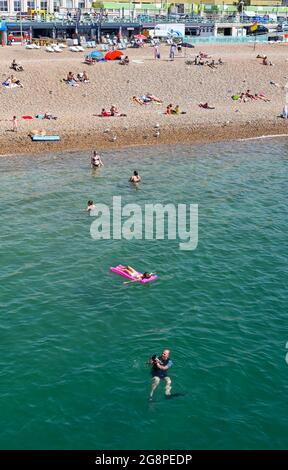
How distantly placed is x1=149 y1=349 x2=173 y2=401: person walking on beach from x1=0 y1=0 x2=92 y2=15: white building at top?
307 ft

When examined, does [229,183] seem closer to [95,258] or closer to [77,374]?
[95,258]

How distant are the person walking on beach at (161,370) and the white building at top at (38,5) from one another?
307 ft

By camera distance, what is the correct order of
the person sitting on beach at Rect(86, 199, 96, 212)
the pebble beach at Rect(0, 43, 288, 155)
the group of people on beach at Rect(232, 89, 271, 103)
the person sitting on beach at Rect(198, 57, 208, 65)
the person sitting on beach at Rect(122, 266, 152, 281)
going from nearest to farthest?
the person sitting on beach at Rect(122, 266, 152, 281), the person sitting on beach at Rect(86, 199, 96, 212), the pebble beach at Rect(0, 43, 288, 155), the group of people on beach at Rect(232, 89, 271, 103), the person sitting on beach at Rect(198, 57, 208, 65)

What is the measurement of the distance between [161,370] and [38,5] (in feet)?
318

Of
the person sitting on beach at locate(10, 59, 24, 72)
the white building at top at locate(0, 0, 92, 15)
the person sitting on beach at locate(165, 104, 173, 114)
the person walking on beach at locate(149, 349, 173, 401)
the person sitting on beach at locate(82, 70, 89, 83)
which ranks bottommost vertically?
the person walking on beach at locate(149, 349, 173, 401)

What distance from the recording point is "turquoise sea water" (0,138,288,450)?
20.8m

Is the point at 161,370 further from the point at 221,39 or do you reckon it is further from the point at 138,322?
the point at 221,39

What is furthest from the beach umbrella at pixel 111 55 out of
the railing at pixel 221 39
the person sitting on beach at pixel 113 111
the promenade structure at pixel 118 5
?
the promenade structure at pixel 118 5

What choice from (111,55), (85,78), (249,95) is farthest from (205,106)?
(111,55)

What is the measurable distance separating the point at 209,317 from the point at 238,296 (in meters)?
2.75

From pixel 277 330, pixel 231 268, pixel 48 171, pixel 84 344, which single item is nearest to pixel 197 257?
pixel 231 268

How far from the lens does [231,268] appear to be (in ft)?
107

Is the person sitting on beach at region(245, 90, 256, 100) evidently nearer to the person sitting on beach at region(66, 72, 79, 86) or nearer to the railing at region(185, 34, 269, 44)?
the person sitting on beach at region(66, 72, 79, 86)

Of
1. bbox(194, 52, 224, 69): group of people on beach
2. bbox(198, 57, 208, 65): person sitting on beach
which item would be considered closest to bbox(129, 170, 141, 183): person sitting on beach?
bbox(194, 52, 224, 69): group of people on beach
